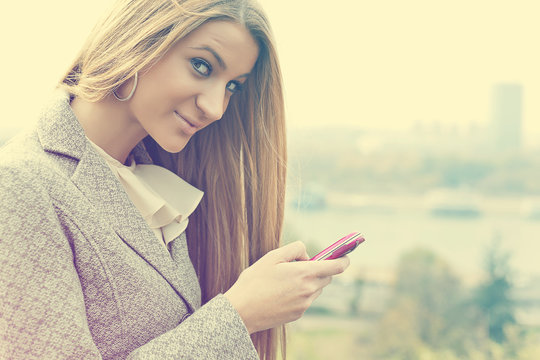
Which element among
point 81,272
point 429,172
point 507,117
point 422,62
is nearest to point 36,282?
point 81,272

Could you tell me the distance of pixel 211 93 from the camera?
34.3 inches

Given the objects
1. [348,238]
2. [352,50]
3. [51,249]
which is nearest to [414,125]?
[352,50]

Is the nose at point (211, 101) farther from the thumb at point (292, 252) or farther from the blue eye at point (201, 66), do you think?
the thumb at point (292, 252)

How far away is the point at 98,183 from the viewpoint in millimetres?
808

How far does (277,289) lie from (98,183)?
30cm

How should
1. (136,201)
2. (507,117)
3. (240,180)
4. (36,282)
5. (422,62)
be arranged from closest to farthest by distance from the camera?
(36,282) < (136,201) < (240,180) < (507,117) < (422,62)

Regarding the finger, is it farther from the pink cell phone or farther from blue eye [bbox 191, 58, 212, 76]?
blue eye [bbox 191, 58, 212, 76]

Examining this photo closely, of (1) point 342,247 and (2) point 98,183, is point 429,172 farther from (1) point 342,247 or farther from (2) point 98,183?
(2) point 98,183

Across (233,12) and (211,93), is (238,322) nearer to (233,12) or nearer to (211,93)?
(211,93)

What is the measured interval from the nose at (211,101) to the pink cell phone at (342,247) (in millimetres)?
275

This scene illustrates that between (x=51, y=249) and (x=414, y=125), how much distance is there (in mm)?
3710

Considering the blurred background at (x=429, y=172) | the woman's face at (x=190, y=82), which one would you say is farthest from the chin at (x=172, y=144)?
the blurred background at (x=429, y=172)

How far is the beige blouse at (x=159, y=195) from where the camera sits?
0.91 m

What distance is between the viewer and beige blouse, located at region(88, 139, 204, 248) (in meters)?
0.91
